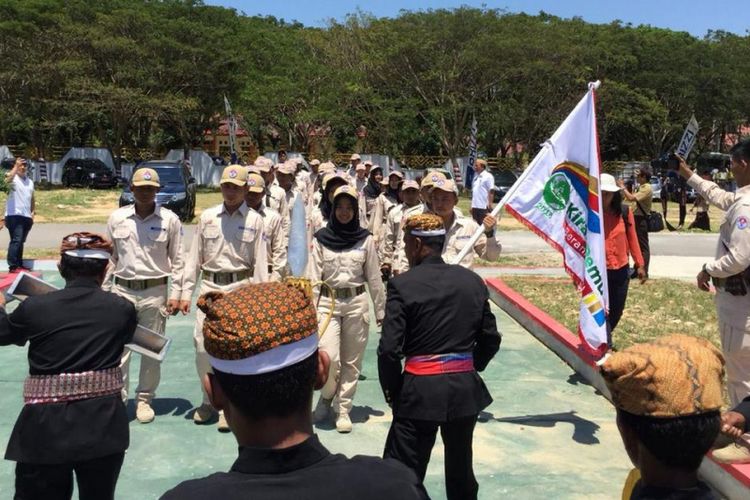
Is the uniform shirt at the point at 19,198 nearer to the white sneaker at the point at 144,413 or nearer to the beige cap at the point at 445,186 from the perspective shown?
the white sneaker at the point at 144,413

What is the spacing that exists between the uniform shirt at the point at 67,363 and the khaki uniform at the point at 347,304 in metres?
2.28

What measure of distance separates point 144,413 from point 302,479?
4.28m

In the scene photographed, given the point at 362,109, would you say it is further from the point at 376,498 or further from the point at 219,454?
the point at 376,498

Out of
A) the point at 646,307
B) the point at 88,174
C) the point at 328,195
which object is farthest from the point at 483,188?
the point at 88,174

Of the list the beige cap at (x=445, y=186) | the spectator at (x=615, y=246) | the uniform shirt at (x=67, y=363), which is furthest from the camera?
the spectator at (x=615, y=246)

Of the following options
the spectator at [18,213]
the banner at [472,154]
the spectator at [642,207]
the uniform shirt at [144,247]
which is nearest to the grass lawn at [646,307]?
the spectator at [642,207]

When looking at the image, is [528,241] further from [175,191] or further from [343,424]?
[343,424]

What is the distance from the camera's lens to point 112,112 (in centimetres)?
3325

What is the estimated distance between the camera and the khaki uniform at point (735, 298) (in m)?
4.23

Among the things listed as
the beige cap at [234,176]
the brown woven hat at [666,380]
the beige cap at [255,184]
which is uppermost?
the beige cap at [234,176]

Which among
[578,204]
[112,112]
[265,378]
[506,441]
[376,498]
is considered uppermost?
[112,112]

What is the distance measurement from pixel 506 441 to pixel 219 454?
2.04 metres

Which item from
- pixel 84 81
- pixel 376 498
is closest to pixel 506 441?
pixel 376 498

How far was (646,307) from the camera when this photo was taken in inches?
370
